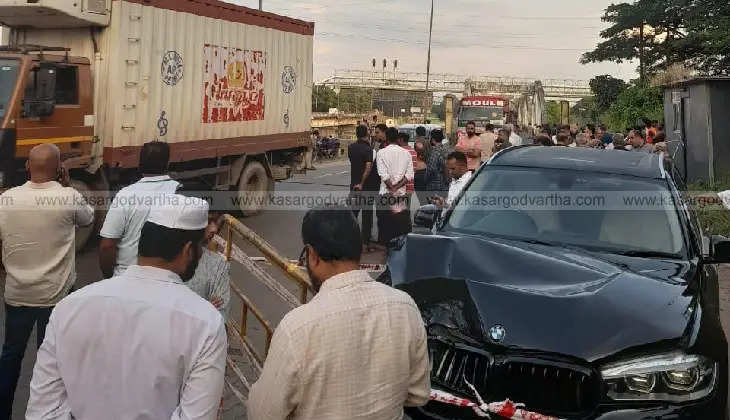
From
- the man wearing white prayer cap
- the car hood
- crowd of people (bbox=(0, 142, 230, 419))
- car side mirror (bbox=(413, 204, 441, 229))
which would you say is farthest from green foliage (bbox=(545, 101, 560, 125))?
the man wearing white prayer cap

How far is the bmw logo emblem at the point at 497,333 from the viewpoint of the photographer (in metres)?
3.25

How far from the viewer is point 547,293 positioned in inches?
136

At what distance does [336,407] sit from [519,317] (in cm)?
148

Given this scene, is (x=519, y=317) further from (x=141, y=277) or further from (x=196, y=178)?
(x=196, y=178)

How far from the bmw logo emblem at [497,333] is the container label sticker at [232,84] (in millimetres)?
8679

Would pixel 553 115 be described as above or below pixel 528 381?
above

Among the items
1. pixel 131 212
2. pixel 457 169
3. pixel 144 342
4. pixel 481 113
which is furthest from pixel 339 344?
pixel 481 113

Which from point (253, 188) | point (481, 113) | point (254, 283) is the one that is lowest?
point (254, 283)

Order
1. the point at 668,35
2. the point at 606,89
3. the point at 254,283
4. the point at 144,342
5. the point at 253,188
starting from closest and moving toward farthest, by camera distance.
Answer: the point at 144,342
the point at 254,283
the point at 253,188
the point at 668,35
the point at 606,89

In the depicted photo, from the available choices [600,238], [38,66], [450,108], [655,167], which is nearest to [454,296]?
[600,238]

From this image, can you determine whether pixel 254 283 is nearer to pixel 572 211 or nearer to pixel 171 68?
pixel 572 211

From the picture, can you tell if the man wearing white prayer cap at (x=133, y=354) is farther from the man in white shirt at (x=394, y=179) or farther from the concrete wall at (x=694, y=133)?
the concrete wall at (x=694, y=133)

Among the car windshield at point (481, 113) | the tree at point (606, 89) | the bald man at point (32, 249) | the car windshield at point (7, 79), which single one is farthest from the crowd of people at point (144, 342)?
the tree at point (606, 89)

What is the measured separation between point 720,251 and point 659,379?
1408 millimetres
